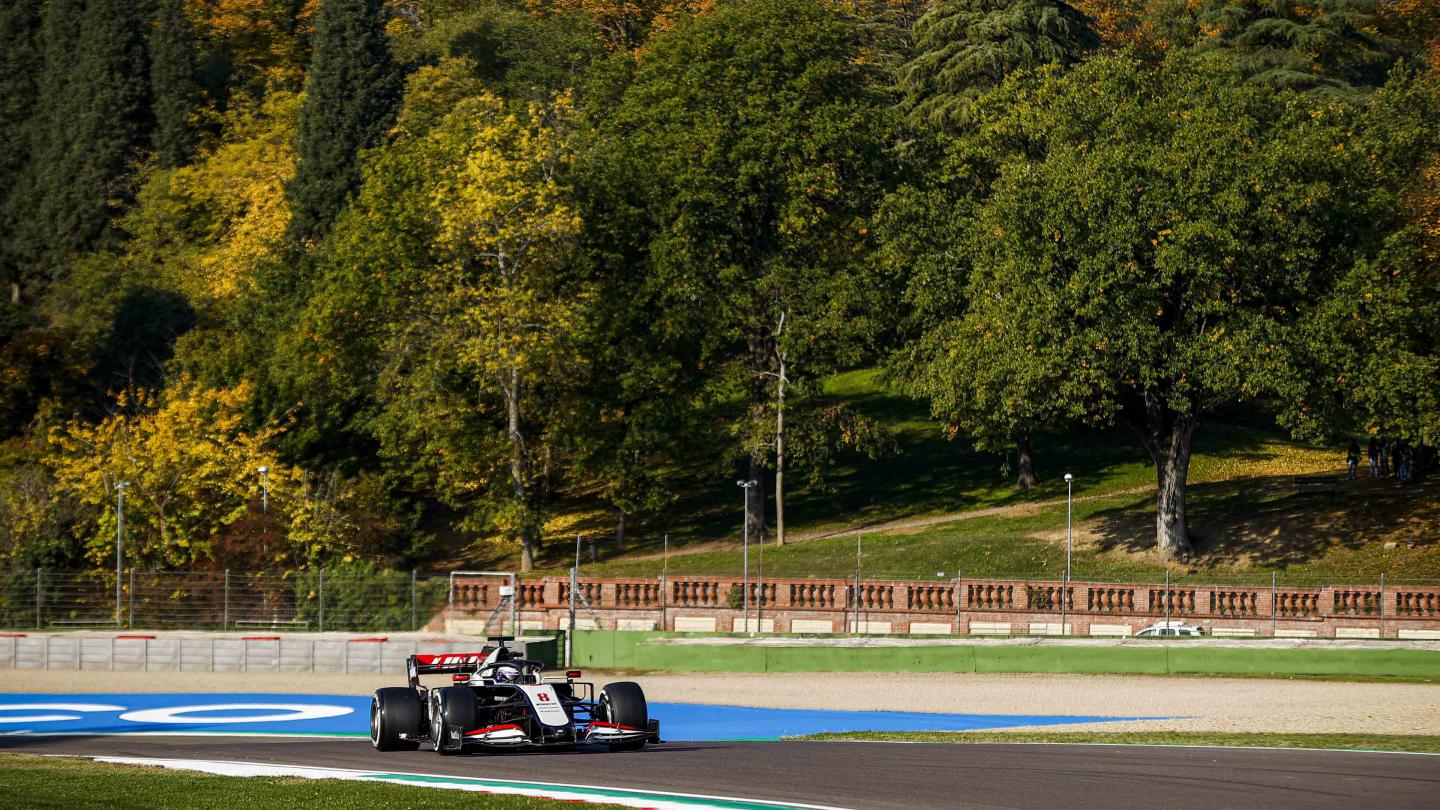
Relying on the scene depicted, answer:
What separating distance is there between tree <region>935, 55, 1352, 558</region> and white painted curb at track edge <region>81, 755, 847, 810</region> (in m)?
33.8

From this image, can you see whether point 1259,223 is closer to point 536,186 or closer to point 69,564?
point 536,186

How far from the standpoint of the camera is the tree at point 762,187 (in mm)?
63094

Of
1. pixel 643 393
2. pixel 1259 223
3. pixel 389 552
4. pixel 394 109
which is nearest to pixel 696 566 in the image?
pixel 643 393

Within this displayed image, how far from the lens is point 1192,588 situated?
4634 cm

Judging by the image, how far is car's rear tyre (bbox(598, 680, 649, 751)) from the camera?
78.2 ft

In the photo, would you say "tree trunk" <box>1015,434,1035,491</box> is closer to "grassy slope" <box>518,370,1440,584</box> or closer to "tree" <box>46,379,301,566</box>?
"grassy slope" <box>518,370,1440,584</box>

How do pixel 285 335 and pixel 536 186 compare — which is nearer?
pixel 536 186

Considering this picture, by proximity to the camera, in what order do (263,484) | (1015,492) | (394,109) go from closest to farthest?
(263,484)
(1015,492)
(394,109)

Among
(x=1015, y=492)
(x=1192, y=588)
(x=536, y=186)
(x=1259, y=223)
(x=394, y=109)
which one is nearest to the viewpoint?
(x=1192, y=588)

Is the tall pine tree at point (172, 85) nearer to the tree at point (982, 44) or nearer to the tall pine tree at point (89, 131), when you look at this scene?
the tall pine tree at point (89, 131)

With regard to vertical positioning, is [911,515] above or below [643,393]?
below

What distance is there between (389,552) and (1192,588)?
33041 mm

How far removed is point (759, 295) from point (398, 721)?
42.2 meters

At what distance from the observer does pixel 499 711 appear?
23688mm
